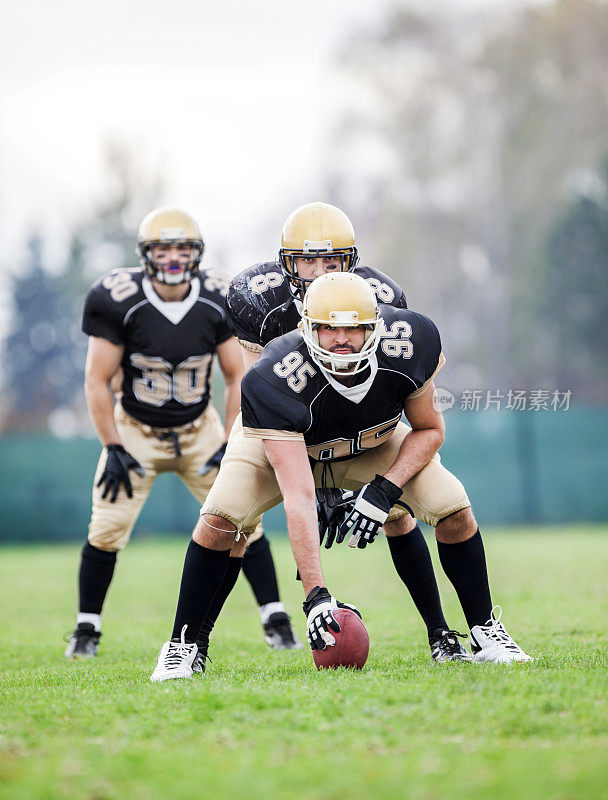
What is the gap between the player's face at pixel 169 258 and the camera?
5516 millimetres

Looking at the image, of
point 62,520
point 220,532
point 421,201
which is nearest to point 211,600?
point 220,532

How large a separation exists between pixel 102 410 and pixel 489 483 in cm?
A: 1087

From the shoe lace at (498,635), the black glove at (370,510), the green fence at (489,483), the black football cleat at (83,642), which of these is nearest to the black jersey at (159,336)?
the black football cleat at (83,642)

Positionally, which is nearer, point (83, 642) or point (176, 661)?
point (176, 661)

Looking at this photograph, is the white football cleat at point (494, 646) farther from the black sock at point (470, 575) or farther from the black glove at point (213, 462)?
the black glove at point (213, 462)

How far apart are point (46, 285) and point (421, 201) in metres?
12.6

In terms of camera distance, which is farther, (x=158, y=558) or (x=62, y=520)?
(x=62, y=520)

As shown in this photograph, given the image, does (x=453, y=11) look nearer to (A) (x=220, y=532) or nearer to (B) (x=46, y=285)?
(B) (x=46, y=285)

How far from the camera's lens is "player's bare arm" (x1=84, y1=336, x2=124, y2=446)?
18.0 ft

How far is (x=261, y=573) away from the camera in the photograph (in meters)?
5.42

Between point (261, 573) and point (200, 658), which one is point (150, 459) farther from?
point (200, 658)

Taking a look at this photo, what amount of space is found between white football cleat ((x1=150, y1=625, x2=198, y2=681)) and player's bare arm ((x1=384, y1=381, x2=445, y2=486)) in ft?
3.29

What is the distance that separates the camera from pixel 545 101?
83.9ft

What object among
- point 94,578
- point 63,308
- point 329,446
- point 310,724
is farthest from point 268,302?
→ point 63,308
